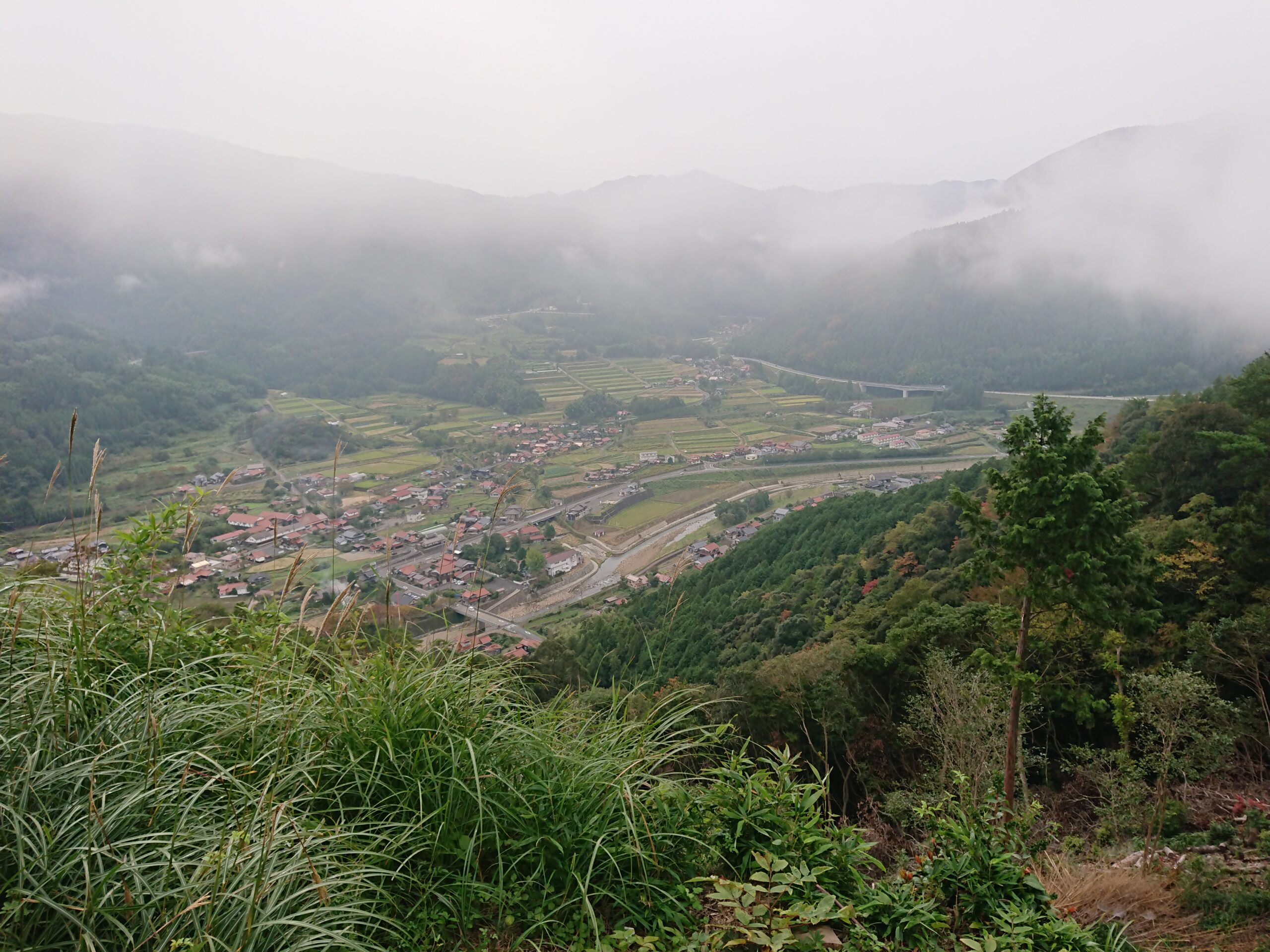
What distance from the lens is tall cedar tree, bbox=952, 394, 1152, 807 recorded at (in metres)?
5.74

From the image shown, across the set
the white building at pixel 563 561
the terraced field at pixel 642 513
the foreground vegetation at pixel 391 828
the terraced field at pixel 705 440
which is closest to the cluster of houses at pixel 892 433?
the terraced field at pixel 705 440

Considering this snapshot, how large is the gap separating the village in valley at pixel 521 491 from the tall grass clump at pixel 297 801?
36 cm

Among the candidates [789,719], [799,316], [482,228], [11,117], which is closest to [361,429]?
[789,719]

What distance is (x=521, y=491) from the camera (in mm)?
11445

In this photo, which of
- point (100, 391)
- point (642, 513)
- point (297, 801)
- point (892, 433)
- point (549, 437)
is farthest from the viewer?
point (892, 433)

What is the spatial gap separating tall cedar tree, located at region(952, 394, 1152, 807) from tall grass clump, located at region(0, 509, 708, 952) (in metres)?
5.13

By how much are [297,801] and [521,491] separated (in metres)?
10.0

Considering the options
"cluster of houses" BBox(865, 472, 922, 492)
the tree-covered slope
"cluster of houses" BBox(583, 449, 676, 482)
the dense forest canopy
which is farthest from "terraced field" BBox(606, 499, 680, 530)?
the dense forest canopy

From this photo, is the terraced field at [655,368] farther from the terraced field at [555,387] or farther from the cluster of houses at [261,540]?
the cluster of houses at [261,540]

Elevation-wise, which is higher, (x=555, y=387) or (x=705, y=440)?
(x=555, y=387)

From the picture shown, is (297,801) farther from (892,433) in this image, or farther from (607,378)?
(607,378)

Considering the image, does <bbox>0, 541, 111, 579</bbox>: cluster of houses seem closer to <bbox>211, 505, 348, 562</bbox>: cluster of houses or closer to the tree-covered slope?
<bbox>211, 505, 348, 562</bbox>: cluster of houses

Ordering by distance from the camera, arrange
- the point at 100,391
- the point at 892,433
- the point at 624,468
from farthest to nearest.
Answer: the point at 892,433
the point at 624,468
the point at 100,391

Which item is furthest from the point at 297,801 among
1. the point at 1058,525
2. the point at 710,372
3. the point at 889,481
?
the point at 710,372
